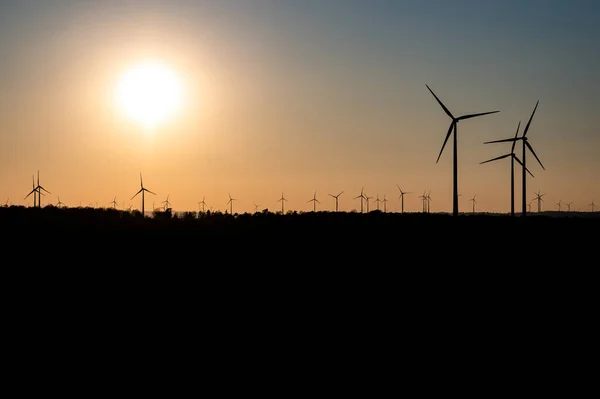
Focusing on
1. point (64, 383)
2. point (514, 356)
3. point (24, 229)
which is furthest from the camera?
point (24, 229)

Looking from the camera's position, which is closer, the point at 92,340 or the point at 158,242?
the point at 92,340

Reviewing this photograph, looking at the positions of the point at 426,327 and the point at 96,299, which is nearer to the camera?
the point at 426,327

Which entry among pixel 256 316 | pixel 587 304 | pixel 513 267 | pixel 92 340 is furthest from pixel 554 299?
pixel 92 340

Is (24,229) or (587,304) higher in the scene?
(24,229)

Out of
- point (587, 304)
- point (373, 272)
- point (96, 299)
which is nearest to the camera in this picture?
point (96, 299)

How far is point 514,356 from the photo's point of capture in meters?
25.7

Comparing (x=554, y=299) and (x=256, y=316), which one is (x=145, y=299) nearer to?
(x=256, y=316)

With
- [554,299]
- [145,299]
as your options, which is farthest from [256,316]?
[554,299]

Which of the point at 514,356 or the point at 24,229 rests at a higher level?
the point at 24,229

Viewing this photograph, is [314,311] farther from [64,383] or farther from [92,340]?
[64,383]

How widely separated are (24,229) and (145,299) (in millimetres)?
22133

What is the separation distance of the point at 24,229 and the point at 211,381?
32.5 m

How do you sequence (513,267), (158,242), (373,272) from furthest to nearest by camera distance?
(158,242)
(513,267)
(373,272)

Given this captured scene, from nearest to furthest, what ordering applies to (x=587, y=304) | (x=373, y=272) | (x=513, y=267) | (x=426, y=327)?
(x=426, y=327), (x=587, y=304), (x=373, y=272), (x=513, y=267)
